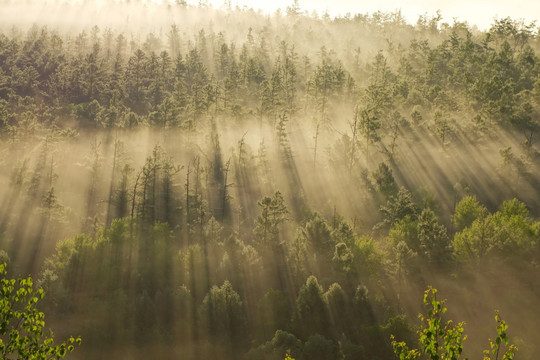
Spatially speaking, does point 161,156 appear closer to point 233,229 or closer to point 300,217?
point 233,229

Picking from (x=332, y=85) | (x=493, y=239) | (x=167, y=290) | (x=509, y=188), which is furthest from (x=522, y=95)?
(x=167, y=290)

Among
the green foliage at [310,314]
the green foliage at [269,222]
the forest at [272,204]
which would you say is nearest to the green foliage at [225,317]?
the forest at [272,204]

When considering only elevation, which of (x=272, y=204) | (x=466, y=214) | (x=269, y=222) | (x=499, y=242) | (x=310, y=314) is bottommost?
(x=310, y=314)

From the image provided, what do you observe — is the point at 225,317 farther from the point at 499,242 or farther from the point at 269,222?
the point at 499,242

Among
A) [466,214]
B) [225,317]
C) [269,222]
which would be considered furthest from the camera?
[466,214]

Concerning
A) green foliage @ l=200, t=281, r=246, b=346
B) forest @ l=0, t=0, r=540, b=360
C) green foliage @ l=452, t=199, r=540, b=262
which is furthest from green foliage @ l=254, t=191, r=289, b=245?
green foliage @ l=452, t=199, r=540, b=262

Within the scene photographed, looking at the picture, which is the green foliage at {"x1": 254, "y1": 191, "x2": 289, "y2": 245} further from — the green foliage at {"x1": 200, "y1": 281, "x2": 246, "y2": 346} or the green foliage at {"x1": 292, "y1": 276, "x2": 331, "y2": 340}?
the green foliage at {"x1": 200, "y1": 281, "x2": 246, "y2": 346}

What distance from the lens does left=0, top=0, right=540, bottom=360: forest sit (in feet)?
Answer: 193

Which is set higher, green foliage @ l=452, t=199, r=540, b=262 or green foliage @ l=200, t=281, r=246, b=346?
green foliage @ l=452, t=199, r=540, b=262

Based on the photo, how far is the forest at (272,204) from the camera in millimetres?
58750

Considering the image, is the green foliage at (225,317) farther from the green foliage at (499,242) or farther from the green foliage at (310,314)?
the green foliage at (499,242)

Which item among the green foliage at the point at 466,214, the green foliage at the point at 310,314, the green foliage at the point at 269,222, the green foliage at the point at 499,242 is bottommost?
the green foliage at the point at 310,314

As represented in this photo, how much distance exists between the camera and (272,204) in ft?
241

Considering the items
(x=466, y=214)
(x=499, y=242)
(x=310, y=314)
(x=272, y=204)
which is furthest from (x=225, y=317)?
(x=466, y=214)
